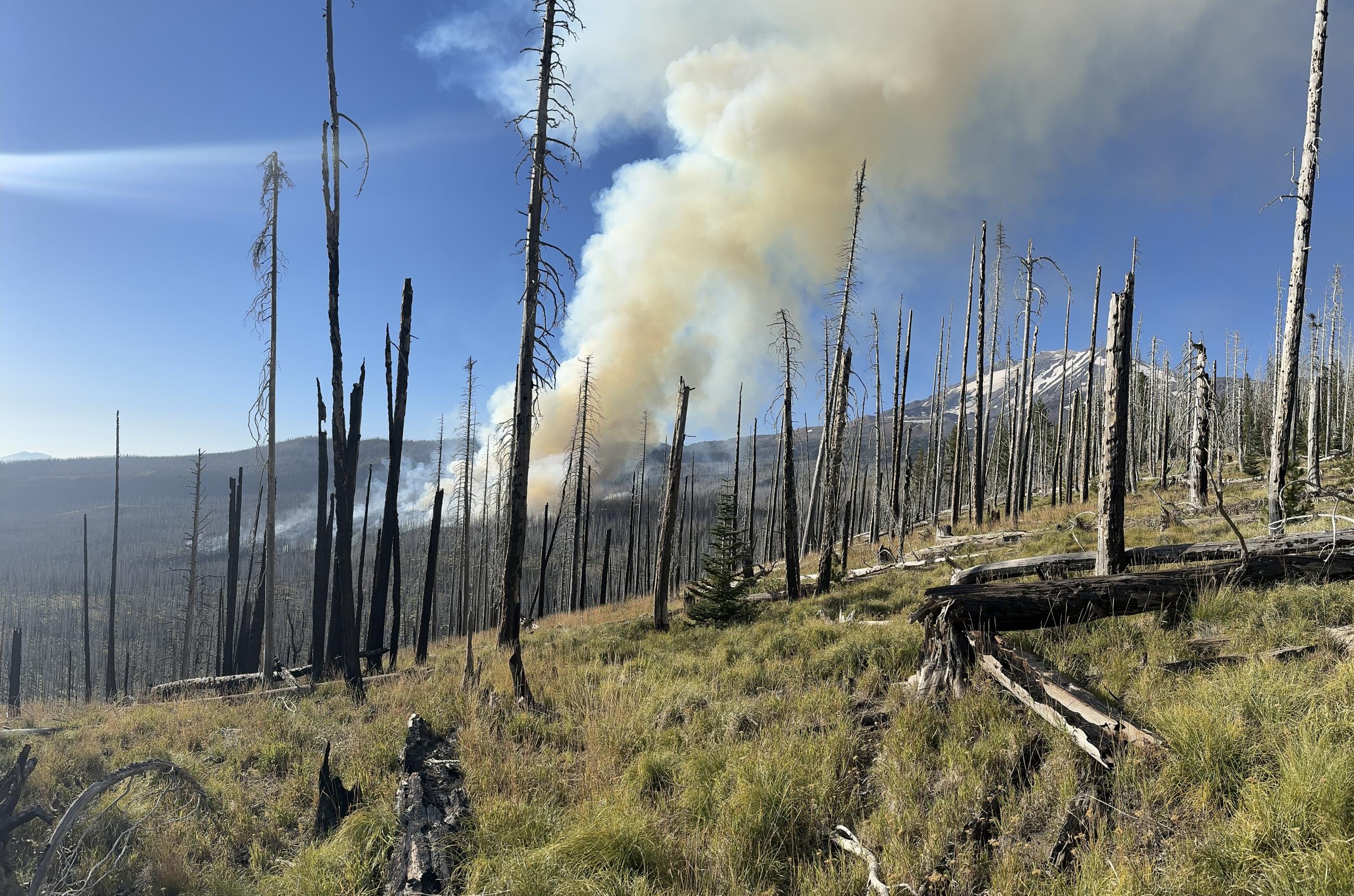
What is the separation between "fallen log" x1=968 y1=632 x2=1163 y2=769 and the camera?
3.68 metres

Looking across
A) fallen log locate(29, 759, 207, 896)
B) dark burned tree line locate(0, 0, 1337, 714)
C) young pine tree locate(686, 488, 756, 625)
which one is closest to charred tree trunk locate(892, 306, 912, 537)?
dark burned tree line locate(0, 0, 1337, 714)

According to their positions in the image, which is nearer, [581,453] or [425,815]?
[425,815]

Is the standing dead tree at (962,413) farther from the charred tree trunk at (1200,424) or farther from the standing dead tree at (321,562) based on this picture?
the standing dead tree at (321,562)

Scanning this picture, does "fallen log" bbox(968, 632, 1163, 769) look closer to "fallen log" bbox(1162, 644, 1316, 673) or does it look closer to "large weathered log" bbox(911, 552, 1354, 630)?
"large weathered log" bbox(911, 552, 1354, 630)

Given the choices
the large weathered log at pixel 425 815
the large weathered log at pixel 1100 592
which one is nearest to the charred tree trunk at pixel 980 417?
the large weathered log at pixel 1100 592

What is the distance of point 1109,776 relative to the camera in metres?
3.53

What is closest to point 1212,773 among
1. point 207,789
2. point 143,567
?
point 207,789

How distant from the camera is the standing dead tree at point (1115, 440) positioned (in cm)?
746

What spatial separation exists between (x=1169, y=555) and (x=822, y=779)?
756 centimetres

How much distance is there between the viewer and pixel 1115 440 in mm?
7422

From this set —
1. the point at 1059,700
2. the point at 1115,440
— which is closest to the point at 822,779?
the point at 1059,700

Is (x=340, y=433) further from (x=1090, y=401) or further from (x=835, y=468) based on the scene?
(x=1090, y=401)

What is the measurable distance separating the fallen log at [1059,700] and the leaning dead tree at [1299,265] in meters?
9.63

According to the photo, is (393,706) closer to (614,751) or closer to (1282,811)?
(614,751)
